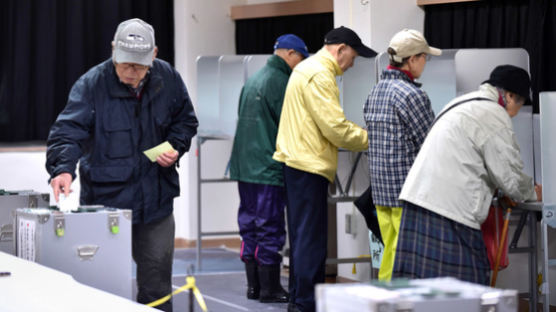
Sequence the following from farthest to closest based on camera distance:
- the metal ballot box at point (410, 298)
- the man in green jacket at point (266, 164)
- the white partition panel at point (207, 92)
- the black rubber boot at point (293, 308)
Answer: the white partition panel at point (207, 92)
the man in green jacket at point (266, 164)
the black rubber boot at point (293, 308)
the metal ballot box at point (410, 298)

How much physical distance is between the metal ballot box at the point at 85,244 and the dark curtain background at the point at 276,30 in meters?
4.15

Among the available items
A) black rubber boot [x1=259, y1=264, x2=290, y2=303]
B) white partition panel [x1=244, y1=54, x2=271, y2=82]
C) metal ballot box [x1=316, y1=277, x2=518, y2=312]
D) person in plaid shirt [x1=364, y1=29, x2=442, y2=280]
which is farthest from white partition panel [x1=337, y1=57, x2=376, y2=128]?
metal ballot box [x1=316, y1=277, x2=518, y2=312]

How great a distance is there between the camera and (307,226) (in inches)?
153

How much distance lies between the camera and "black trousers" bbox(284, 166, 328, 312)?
12.7ft

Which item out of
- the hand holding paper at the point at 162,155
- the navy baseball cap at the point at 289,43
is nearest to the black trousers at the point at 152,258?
the hand holding paper at the point at 162,155

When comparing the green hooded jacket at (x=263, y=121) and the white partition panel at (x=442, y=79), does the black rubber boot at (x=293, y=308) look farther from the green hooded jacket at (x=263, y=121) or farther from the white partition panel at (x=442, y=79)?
the white partition panel at (x=442, y=79)

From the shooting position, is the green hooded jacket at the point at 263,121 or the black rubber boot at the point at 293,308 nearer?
the black rubber boot at the point at 293,308

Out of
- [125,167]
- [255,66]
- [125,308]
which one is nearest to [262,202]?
[255,66]

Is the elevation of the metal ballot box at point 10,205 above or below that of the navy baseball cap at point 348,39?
below

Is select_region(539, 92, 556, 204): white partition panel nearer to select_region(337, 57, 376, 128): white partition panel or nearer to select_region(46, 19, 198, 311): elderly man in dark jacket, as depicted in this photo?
select_region(337, 57, 376, 128): white partition panel

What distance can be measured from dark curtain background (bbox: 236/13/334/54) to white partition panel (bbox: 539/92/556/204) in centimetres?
295

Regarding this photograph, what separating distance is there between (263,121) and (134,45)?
5.60 ft

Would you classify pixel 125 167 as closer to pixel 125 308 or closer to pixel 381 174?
pixel 381 174

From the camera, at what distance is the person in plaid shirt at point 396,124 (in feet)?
11.0
